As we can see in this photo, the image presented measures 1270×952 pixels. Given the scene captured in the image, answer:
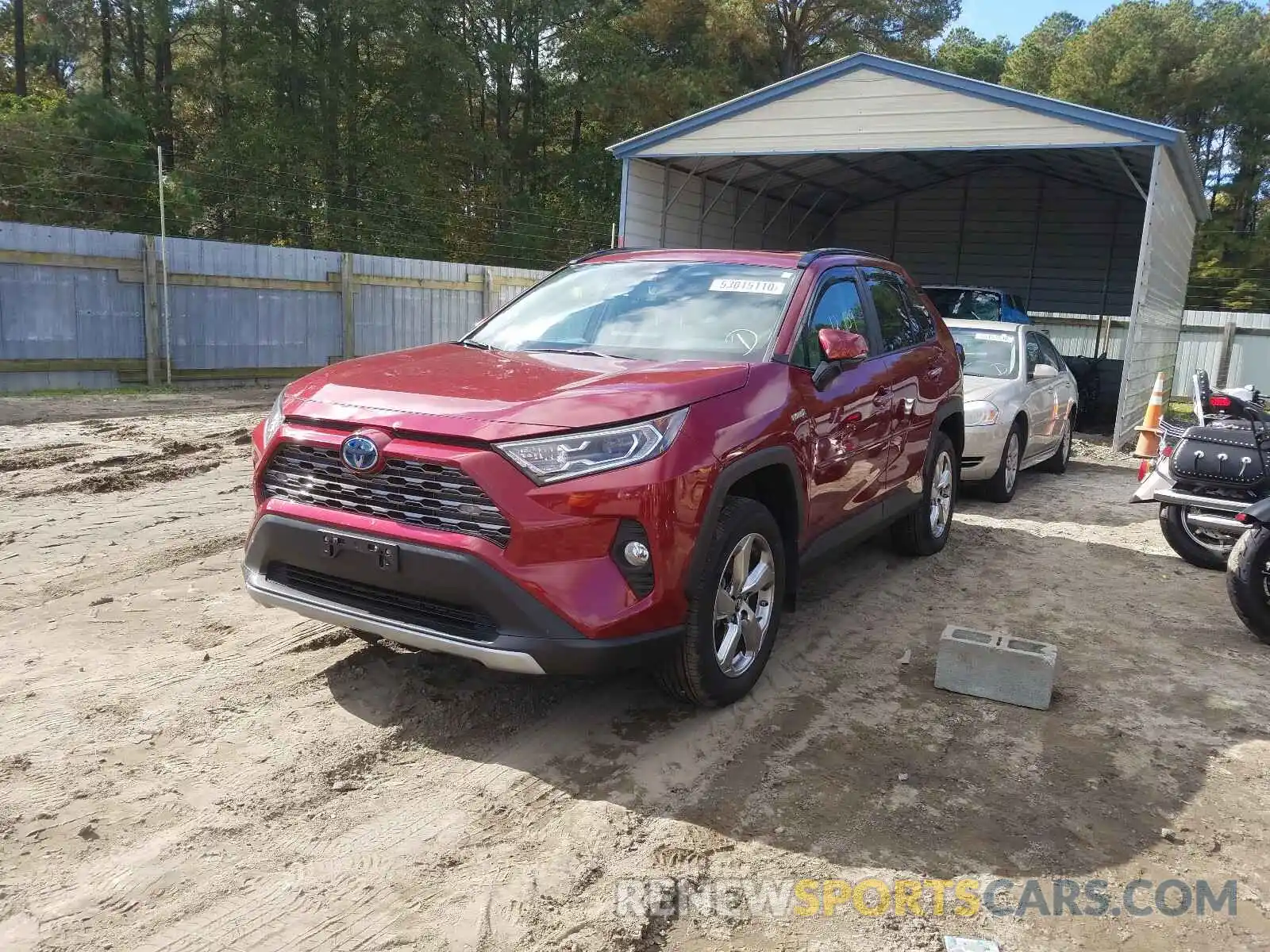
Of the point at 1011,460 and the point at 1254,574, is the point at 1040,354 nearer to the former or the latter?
the point at 1011,460

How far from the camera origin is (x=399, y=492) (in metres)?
3.39

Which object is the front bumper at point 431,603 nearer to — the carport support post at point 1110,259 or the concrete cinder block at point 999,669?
the concrete cinder block at point 999,669

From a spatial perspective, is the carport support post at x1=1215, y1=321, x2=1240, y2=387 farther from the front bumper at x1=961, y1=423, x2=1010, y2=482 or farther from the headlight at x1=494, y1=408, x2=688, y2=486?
the headlight at x1=494, y1=408, x2=688, y2=486

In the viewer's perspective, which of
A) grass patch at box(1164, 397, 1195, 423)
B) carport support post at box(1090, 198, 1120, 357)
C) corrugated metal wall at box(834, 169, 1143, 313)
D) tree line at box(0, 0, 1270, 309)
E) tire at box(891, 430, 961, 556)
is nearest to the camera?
tire at box(891, 430, 961, 556)

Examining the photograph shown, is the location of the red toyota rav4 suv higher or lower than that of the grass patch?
higher

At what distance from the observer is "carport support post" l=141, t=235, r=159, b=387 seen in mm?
12727

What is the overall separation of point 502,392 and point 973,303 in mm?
12098

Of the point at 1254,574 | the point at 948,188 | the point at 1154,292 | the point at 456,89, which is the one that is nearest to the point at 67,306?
the point at 1254,574

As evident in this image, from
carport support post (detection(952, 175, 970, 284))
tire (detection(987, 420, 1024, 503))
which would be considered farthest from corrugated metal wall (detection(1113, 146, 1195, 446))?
carport support post (detection(952, 175, 970, 284))

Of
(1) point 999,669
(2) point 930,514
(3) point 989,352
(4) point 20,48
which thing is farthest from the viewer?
(4) point 20,48

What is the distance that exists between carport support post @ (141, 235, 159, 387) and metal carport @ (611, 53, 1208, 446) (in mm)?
6395

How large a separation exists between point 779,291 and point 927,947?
9.57ft

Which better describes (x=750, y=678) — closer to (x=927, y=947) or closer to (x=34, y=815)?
(x=927, y=947)

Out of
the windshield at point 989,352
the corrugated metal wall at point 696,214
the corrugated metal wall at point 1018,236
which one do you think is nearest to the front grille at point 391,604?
the windshield at point 989,352
